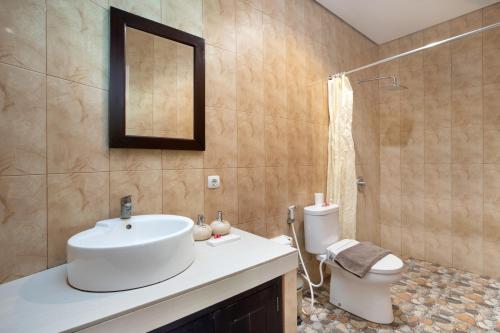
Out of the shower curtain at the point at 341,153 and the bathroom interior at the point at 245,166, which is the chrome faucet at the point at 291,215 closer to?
the bathroom interior at the point at 245,166

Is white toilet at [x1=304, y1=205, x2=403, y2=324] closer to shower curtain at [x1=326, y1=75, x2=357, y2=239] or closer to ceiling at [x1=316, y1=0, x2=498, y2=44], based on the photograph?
shower curtain at [x1=326, y1=75, x2=357, y2=239]

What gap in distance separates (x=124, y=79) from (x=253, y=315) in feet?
4.12

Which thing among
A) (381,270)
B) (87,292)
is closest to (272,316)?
(87,292)

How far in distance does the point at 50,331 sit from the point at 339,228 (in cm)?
205

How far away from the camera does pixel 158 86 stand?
131 centimetres

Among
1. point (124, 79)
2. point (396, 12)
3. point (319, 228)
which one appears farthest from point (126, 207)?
point (396, 12)

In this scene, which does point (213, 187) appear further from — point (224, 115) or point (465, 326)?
point (465, 326)

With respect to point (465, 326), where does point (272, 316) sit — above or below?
above

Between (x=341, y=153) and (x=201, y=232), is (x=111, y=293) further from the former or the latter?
(x=341, y=153)

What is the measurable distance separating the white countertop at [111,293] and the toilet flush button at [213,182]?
0.45m

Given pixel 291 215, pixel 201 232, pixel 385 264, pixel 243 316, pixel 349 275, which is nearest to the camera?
pixel 243 316

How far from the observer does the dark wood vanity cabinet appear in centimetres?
84

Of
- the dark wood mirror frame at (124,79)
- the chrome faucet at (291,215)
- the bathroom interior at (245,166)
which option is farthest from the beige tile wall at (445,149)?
the dark wood mirror frame at (124,79)

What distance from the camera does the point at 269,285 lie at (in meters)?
1.08
